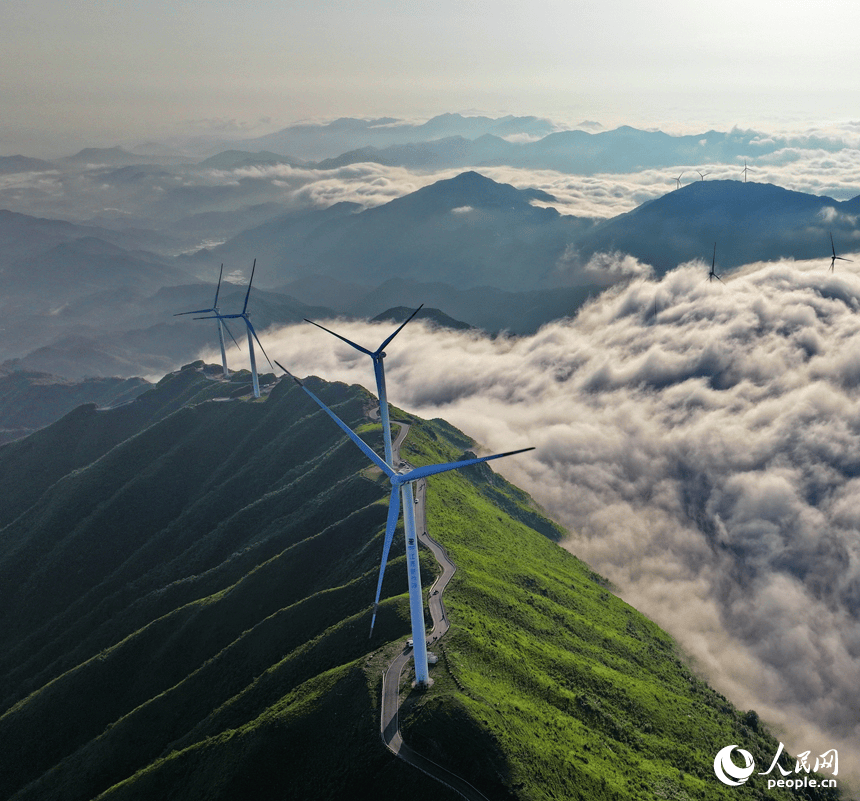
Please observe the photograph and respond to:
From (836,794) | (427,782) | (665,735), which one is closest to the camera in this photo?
(427,782)

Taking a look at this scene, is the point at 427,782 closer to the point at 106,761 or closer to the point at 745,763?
the point at 745,763

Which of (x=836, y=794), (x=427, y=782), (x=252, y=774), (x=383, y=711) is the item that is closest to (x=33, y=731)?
(x=252, y=774)

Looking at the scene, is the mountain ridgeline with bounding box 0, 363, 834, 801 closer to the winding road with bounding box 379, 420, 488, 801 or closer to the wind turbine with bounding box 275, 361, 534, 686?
the winding road with bounding box 379, 420, 488, 801

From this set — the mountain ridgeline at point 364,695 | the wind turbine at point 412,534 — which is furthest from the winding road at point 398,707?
the wind turbine at point 412,534

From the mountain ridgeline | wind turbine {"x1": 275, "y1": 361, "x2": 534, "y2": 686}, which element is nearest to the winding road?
the mountain ridgeline

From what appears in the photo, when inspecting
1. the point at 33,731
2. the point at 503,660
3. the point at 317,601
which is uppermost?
the point at 503,660

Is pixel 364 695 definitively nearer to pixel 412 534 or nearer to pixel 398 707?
pixel 398 707

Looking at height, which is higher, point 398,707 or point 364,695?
point 398,707

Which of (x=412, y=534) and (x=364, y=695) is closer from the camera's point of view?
(x=412, y=534)

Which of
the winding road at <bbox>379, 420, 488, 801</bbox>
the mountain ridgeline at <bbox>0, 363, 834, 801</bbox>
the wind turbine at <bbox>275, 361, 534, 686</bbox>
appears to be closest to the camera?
the winding road at <bbox>379, 420, 488, 801</bbox>

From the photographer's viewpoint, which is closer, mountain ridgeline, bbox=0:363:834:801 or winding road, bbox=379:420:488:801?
winding road, bbox=379:420:488:801

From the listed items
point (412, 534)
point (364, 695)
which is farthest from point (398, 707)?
point (412, 534)
